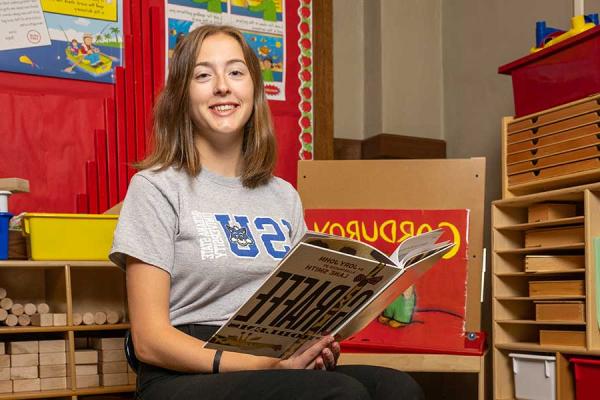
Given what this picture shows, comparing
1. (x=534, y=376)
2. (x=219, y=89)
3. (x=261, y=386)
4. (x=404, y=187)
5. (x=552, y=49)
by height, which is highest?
(x=552, y=49)

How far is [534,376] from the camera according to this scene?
209 centimetres

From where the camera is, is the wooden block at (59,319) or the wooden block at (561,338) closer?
the wooden block at (561,338)

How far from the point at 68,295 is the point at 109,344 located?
21 centimetres

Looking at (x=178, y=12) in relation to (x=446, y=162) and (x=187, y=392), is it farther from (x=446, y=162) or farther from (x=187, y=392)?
(x=187, y=392)

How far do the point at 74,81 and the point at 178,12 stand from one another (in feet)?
1.44

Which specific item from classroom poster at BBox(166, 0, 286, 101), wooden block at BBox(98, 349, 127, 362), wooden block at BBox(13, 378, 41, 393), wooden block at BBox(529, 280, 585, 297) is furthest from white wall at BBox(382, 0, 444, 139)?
wooden block at BBox(13, 378, 41, 393)

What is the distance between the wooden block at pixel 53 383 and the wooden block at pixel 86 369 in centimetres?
5

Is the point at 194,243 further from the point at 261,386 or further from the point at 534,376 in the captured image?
the point at 534,376

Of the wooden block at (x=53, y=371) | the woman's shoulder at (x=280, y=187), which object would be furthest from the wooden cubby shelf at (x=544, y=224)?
the wooden block at (x=53, y=371)

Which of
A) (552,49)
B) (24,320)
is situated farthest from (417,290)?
(24,320)

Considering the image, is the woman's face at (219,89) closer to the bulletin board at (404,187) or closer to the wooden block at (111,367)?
the bulletin board at (404,187)

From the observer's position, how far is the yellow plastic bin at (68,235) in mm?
2043

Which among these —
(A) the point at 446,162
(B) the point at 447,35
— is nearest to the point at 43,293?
(A) the point at 446,162

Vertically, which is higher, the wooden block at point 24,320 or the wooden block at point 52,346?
the wooden block at point 24,320
